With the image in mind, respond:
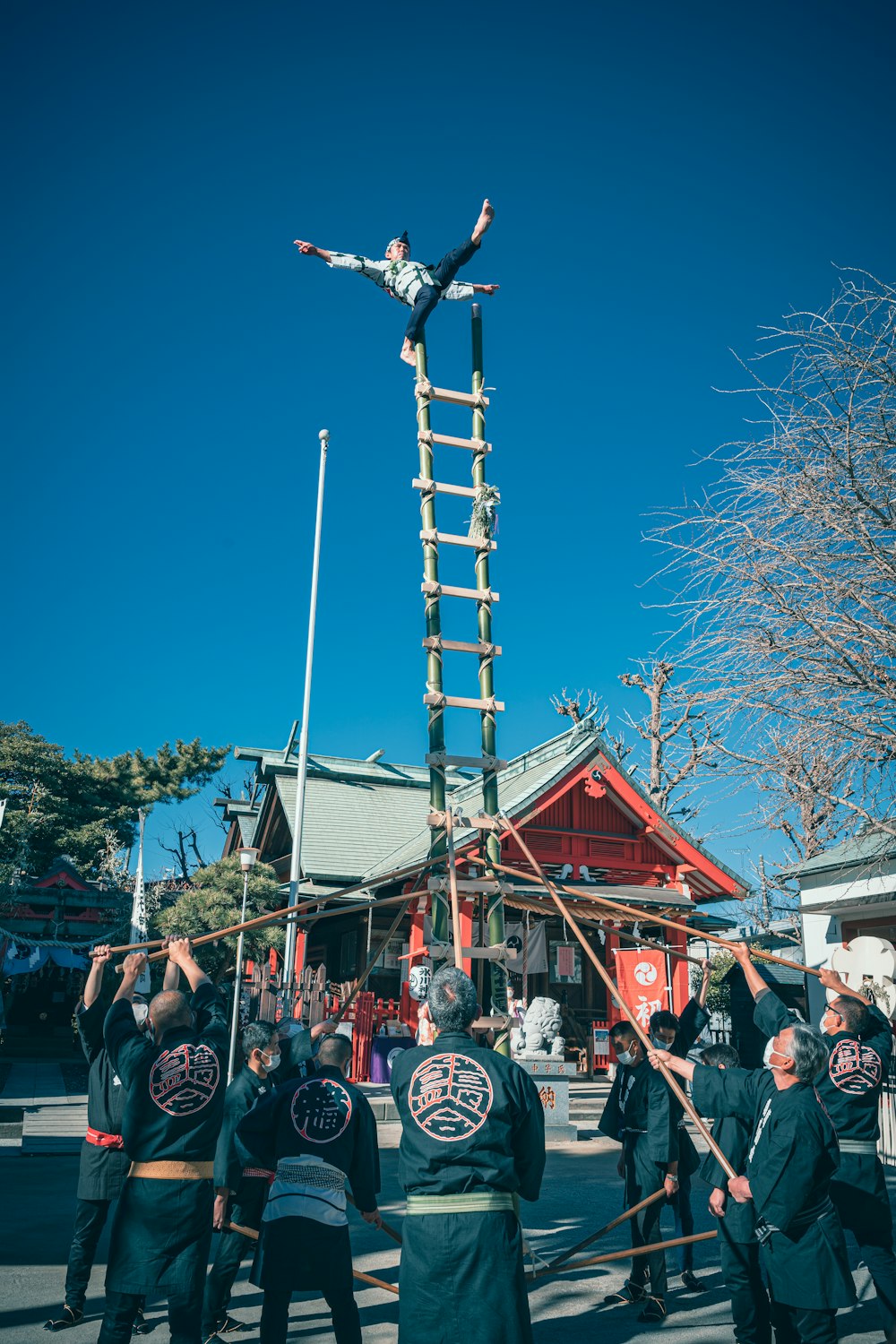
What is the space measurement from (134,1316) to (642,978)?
13.8m

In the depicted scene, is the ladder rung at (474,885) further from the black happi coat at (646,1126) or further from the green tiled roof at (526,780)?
the green tiled roof at (526,780)

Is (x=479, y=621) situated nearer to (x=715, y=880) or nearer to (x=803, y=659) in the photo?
(x=803, y=659)

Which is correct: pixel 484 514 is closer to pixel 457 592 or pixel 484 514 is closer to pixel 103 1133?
pixel 457 592

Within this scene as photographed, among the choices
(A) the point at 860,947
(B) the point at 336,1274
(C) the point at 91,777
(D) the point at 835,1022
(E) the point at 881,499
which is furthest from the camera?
(C) the point at 91,777

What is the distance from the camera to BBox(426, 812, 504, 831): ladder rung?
602 centimetres

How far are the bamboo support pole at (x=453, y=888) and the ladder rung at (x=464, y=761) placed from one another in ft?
1.75

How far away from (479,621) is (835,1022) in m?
3.70

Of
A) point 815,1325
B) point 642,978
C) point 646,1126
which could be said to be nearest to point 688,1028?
point 646,1126

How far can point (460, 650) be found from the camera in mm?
6848

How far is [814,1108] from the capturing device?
448 centimetres

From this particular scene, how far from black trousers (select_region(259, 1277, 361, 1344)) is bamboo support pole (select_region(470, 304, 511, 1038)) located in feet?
6.51

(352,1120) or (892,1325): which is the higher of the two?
(352,1120)

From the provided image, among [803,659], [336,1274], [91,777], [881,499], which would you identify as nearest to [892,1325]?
[336,1274]

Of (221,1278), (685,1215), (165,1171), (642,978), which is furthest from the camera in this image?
(642,978)
